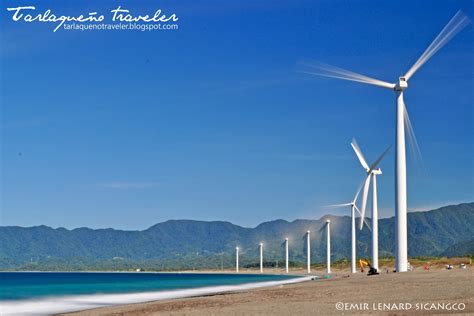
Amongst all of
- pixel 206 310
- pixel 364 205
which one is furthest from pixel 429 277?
pixel 364 205

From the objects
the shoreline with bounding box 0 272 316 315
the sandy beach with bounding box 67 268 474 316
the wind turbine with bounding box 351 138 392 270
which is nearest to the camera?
the sandy beach with bounding box 67 268 474 316

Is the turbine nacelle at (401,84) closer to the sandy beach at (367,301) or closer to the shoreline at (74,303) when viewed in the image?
the sandy beach at (367,301)

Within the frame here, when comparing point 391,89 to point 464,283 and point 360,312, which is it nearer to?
point 464,283

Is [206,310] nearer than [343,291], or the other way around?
[206,310]

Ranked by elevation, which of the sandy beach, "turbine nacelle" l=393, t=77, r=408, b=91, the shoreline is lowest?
the shoreline

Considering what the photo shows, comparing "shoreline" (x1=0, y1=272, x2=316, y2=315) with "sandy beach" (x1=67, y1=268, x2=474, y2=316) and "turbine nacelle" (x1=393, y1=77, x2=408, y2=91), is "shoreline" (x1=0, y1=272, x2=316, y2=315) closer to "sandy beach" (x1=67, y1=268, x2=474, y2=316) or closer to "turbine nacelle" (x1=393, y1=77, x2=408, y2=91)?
"sandy beach" (x1=67, y1=268, x2=474, y2=316)

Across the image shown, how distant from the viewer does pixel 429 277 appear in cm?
4353

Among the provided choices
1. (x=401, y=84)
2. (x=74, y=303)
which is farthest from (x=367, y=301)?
(x=74, y=303)

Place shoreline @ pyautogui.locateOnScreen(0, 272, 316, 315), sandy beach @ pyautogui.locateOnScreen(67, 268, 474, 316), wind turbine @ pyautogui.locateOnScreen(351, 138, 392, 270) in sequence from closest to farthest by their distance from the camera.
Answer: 1. sandy beach @ pyautogui.locateOnScreen(67, 268, 474, 316)
2. shoreline @ pyautogui.locateOnScreen(0, 272, 316, 315)
3. wind turbine @ pyautogui.locateOnScreen(351, 138, 392, 270)

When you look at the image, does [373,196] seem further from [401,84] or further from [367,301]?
[367,301]

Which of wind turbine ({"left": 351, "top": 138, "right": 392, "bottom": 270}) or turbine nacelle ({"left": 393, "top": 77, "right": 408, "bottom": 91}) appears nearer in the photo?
turbine nacelle ({"left": 393, "top": 77, "right": 408, "bottom": 91})

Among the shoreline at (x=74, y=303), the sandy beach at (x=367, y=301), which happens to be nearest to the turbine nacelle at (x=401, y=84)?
the sandy beach at (x=367, y=301)

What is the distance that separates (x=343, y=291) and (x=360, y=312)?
11.5 meters

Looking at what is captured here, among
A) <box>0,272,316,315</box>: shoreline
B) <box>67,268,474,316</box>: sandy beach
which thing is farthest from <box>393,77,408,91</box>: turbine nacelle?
<box>0,272,316,315</box>: shoreline
